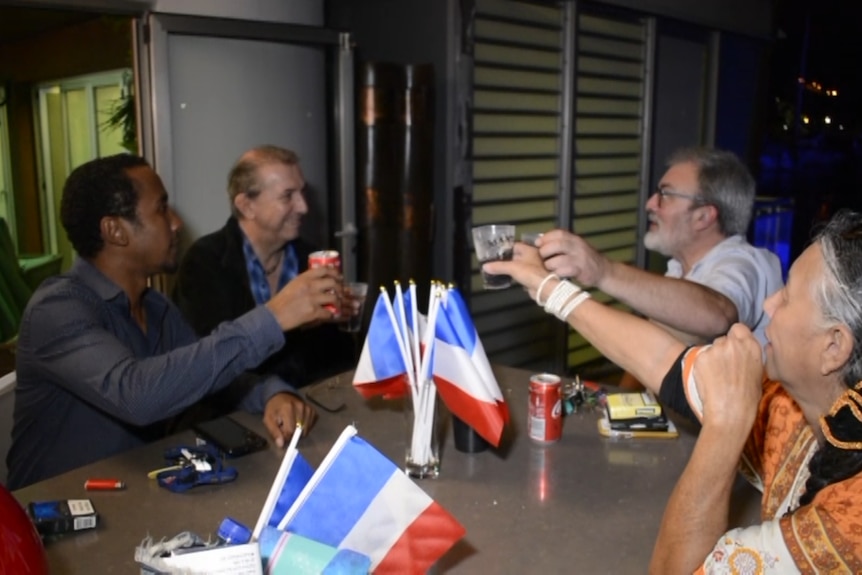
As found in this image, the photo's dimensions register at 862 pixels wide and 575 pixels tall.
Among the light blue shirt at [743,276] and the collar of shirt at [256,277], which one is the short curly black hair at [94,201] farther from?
the light blue shirt at [743,276]

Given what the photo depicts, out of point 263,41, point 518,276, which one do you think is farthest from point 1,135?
point 518,276

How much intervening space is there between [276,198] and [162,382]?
4.63 feet

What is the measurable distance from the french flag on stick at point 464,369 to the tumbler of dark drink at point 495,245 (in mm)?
285

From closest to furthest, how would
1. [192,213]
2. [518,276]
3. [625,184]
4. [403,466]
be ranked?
[403,466] → [518,276] → [192,213] → [625,184]

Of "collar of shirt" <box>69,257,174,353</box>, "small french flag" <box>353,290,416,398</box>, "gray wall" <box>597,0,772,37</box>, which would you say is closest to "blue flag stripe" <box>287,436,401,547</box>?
"small french flag" <box>353,290,416,398</box>

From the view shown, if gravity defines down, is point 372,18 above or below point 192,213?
above

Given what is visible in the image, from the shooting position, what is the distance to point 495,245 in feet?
6.72

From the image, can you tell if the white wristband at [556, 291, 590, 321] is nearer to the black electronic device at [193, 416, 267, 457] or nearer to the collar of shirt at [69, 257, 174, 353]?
the black electronic device at [193, 416, 267, 457]

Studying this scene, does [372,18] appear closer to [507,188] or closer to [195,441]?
[507,188]

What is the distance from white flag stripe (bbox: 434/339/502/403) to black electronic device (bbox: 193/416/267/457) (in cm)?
50

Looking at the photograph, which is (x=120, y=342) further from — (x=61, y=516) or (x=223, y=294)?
(x=223, y=294)

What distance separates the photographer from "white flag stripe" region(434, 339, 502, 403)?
5.78ft

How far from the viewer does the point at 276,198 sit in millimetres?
3154

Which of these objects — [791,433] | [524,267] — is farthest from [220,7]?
[791,433]
